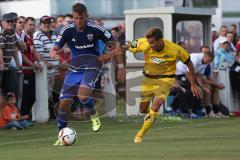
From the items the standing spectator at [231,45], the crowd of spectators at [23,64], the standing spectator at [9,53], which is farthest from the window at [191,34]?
the standing spectator at [9,53]

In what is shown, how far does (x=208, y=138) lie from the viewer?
16.3 metres

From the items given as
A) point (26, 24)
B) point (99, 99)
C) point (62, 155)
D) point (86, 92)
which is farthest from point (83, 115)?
point (62, 155)

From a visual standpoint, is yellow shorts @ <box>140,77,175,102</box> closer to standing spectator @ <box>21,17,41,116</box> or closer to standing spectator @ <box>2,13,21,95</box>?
standing spectator @ <box>2,13,21,95</box>

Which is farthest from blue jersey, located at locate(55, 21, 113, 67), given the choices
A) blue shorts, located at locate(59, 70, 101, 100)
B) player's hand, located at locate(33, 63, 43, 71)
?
player's hand, located at locate(33, 63, 43, 71)

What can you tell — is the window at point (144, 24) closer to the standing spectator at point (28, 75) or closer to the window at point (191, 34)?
the window at point (191, 34)

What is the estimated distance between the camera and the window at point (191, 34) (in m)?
25.1

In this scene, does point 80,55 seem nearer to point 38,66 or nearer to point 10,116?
point 10,116

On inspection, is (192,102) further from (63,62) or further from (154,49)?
(154,49)

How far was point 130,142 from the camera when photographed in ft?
50.7

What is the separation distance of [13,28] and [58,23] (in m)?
2.95

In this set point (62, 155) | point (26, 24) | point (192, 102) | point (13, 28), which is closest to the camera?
point (62, 155)

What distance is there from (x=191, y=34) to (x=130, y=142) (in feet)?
34.4

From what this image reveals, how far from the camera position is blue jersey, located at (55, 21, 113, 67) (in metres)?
16.0

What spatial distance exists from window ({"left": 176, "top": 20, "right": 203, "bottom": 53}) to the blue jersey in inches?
353
